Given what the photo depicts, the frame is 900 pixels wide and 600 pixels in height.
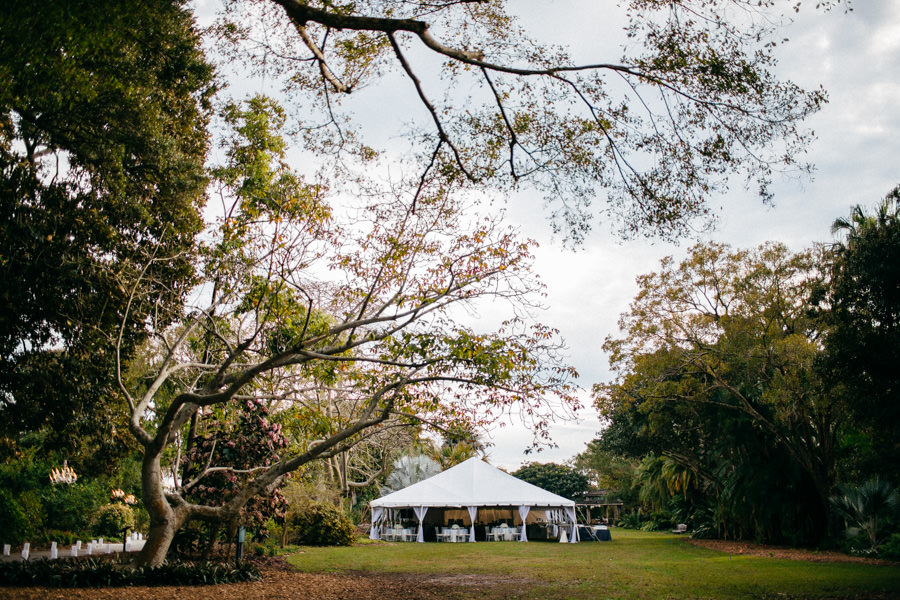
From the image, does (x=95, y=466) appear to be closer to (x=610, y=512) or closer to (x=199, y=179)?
(x=199, y=179)

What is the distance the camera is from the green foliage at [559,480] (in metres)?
49.0

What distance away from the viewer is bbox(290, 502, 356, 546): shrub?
20.3 meters

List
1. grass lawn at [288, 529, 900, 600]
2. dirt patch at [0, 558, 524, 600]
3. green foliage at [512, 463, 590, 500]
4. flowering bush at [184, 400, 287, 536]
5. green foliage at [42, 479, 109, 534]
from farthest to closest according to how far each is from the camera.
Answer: green foliage at [512, 463, 590, 500], green foliage at [42, 479, 109, 534], flowering bush at [184, 400, 287, 536], grass lawn at [288, 529, 900, 600], dirt patch at [0, 558, 524, 600]

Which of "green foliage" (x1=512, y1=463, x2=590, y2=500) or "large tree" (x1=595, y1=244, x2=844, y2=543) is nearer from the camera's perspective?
"large tree" (x1=595, y1=244, x2=844, y2=543)

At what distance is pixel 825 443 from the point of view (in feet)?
60.6

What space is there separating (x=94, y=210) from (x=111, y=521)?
11.4 meters

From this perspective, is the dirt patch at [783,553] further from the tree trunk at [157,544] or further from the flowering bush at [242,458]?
the tree trunk at [157,544]

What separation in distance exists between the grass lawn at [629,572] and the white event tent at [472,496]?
5.19 meters

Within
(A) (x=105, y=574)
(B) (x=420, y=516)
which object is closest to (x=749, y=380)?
(B) (x=420, y=516)

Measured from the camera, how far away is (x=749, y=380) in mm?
18438

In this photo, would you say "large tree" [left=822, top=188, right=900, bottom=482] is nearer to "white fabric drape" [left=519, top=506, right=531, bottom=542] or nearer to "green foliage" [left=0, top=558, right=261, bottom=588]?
"green foliage" [left=0, top=558, right=261, bottom=588]

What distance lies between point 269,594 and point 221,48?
737 cm

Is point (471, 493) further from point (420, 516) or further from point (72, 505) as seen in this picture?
point (72, 505)

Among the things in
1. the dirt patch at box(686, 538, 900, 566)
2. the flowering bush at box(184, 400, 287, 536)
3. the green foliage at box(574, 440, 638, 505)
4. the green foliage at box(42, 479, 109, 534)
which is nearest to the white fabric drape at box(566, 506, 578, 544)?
the dirt patch at box(686, 538, 900, 566)
